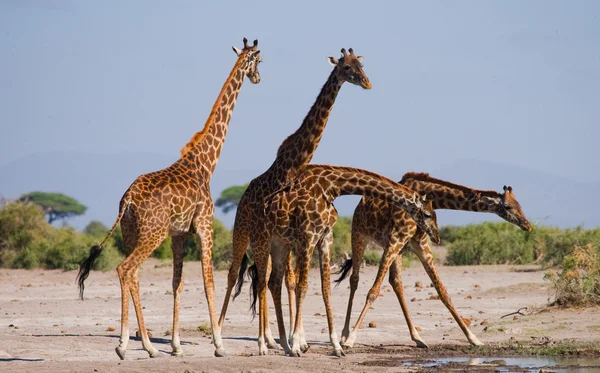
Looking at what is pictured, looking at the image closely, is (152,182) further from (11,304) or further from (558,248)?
(558,248)

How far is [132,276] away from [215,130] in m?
2.38

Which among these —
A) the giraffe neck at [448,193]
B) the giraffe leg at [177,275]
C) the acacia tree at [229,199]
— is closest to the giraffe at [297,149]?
the giraffe leg at [177,275]

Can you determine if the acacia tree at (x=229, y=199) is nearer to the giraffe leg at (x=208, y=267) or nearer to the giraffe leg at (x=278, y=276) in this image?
the giraffe leg at (x=278, y=276)

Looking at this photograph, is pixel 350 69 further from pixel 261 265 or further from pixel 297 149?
pixel 261 265

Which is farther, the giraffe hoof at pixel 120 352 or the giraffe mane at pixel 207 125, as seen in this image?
the giraffe mane at pixel 207 125

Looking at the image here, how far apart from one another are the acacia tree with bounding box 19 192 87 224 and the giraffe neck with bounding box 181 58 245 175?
57.8 m

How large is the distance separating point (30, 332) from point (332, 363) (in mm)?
4128

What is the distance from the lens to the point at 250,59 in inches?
518

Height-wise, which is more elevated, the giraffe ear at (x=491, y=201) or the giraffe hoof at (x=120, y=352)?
the giraffe ear at (x=491, y=201)

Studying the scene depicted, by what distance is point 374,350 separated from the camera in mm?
12359

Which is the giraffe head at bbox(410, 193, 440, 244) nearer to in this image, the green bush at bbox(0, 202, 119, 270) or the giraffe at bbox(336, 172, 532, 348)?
the giraffe at bbox(336, 172, 532, 348)

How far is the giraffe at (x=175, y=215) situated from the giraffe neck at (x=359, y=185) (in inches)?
47.3

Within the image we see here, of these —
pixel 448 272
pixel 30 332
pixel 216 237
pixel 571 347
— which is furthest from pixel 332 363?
pixel 216 237

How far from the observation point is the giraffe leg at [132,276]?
10.8 m
